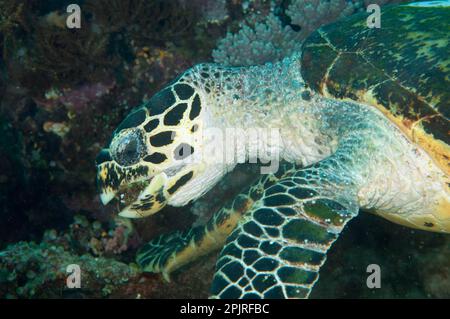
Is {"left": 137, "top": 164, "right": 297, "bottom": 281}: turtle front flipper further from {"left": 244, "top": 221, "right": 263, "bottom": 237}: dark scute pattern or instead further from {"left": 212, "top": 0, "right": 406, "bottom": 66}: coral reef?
{"left": 212, "top": 0, "right": 406, "bottom": 66}: coral reef

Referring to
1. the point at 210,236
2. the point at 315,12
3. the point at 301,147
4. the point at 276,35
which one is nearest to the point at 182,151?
the point at 210,236

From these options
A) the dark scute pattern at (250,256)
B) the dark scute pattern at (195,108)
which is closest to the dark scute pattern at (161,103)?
the dark scute pattern at (195,108)

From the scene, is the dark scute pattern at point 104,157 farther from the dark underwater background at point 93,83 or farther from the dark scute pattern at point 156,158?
the dark underwater background at point 93,83

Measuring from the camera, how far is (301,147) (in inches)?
102

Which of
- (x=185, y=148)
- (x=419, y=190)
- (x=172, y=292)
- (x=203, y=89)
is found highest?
(x=203, y=89)

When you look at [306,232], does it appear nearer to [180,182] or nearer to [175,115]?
[180,182]

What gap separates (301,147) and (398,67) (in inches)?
31.7

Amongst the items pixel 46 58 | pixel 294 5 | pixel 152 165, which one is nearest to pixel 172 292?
pixel 152 165

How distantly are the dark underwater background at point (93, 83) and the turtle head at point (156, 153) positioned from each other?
68 cm

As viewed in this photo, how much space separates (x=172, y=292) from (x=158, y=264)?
227mm

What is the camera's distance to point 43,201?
347 cm

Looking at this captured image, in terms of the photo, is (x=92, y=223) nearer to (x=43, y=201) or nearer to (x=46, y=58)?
(x=43, y=201)

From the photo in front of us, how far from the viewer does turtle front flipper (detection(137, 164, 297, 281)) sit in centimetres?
257

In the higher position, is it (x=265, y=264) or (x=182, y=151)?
(x=182, y=151)
